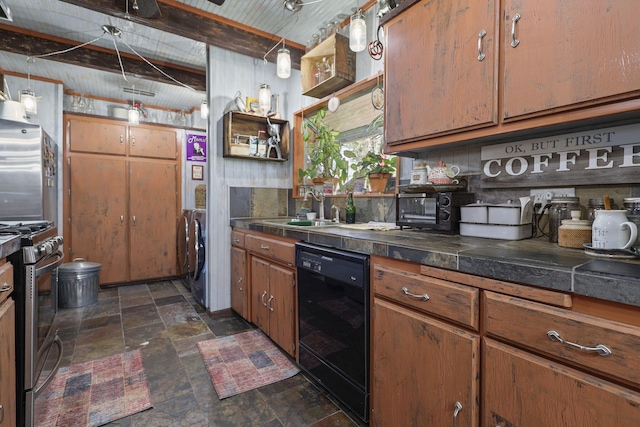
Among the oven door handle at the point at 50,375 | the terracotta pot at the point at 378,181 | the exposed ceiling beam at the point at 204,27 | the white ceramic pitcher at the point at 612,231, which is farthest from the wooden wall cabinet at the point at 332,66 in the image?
the oven door handle at the point at 50,375

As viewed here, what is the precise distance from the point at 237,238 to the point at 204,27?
6.14 feet

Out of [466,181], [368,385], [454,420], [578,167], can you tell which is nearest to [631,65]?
[578,167]

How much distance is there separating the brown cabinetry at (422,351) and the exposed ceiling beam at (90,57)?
12.0 feet

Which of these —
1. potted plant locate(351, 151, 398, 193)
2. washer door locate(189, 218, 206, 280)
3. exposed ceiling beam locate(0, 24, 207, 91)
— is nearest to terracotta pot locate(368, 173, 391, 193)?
potted plant locate(351, 151, 398, 193)

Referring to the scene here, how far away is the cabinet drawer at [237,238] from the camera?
2733mm

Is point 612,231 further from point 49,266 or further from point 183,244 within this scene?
point 183,244

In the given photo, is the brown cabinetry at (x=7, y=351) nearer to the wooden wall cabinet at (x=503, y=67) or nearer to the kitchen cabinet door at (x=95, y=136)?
the wooden wall cabinet at (x=503, y=67)

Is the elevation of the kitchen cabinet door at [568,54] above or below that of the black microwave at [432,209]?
above

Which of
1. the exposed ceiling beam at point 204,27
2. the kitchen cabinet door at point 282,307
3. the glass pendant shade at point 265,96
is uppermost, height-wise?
the exposed ceiling beam at point 204,27

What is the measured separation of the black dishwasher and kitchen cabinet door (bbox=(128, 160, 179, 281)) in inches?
121

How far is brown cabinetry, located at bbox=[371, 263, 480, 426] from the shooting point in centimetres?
99

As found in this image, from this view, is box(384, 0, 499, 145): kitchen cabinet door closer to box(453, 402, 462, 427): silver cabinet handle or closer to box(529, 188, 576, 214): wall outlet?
box(529, 188, 576, 214): wall outlet

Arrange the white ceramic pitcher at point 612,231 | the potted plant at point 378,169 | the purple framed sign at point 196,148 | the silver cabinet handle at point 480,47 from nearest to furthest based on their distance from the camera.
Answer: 1. the white ceramic pitcher at point 612,231
2. the silver cabinet handle at point 480,47
3. the potted plant at point 378,169
4. the purple framed sign at point 196,148

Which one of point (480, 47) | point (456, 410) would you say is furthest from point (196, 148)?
point (456, 410)
